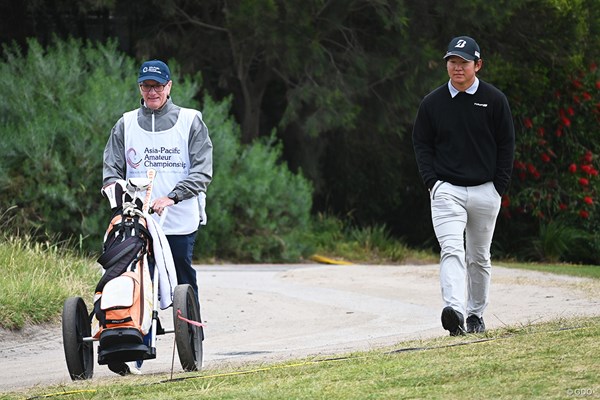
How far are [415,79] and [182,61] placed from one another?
3870 millimetres

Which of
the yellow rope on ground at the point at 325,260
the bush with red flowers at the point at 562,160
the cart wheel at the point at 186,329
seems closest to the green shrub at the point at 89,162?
the yellow rope on ground at the point at 325,260

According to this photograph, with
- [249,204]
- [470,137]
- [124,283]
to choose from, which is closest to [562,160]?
[249,204]

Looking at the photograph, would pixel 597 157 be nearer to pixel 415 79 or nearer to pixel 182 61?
pixel 415 79

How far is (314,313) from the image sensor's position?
1224 cm

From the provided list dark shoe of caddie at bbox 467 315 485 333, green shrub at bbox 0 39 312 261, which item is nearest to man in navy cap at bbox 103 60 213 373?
dark shoe of caddie at bbox 467 315 485 333

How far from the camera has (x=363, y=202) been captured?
955 inches

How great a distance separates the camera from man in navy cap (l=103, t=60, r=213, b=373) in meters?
8.28

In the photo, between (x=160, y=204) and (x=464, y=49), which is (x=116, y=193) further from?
(x=464, y=49)

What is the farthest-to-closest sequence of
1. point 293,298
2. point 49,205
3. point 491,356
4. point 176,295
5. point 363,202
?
point 363,202
point 49,205
point 293,298
point 176,295
point 491,356

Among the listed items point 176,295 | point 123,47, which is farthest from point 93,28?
point 176,295

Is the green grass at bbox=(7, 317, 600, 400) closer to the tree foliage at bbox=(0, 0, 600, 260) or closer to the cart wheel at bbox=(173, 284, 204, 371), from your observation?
the cart wheel at bbox=(173, 284, 204, 371)

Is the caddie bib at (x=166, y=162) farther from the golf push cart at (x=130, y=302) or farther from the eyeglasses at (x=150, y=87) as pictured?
the golf push cart at (x=130, y=302)

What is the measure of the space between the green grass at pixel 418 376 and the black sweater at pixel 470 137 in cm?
124

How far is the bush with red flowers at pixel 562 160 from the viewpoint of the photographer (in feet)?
73.1
